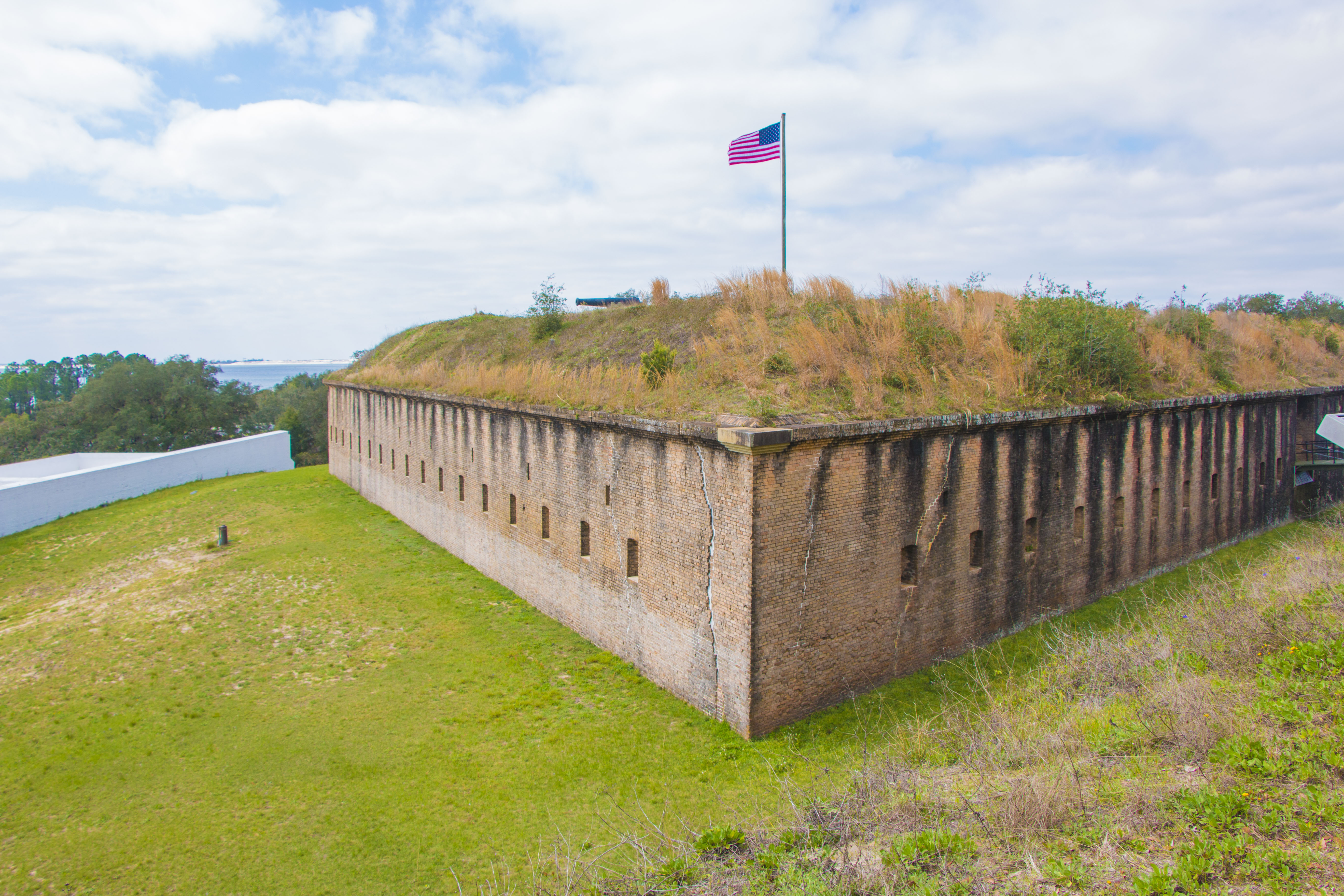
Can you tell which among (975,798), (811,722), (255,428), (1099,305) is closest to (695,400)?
(811,722)

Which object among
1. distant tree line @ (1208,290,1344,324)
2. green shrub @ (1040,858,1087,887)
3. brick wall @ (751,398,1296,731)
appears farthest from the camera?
distant tree line @ (1208,290,1344,324)

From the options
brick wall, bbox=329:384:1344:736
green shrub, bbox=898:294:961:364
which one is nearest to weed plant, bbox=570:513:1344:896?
brick wall, bbox=329:384:1344:736

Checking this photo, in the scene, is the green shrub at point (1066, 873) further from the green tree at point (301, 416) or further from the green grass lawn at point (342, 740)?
the green tree at point (301, 416)

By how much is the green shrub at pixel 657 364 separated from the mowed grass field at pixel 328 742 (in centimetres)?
440

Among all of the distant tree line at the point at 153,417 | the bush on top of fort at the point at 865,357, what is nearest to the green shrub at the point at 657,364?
the bush on top of fort at the point at 865,357

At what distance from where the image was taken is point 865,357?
1066 cm

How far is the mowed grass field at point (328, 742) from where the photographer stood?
6613mm

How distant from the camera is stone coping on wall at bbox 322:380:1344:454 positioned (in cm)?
770

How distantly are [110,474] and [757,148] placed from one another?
23294 millimetres

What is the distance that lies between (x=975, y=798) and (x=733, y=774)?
8.98ft

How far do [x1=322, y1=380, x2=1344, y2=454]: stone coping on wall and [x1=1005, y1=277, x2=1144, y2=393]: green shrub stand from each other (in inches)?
22.6

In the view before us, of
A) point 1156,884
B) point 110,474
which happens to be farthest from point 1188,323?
point 110,474

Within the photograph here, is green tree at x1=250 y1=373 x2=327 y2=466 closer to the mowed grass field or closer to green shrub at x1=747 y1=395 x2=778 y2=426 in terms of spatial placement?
the mowed grass field

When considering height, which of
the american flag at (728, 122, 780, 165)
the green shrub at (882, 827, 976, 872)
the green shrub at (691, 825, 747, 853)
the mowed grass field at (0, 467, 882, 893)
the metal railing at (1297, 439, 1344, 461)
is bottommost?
the mowed grass field at (0, 467, 882, 893)
